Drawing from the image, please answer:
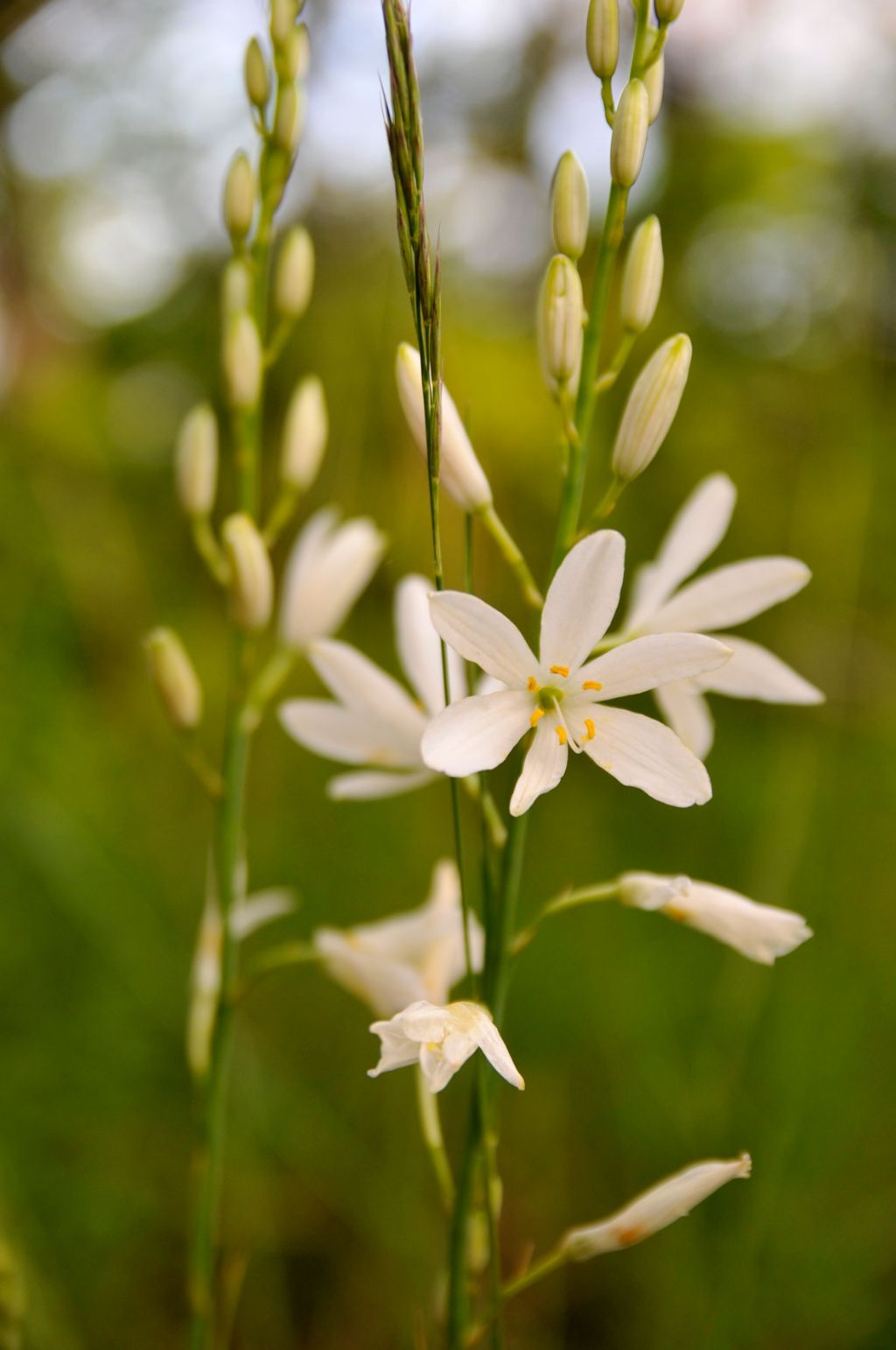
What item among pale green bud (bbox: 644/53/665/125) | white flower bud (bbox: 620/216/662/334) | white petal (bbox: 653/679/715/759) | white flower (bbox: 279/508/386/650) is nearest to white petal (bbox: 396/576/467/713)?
white flower (bbox: 279/508/386/650)

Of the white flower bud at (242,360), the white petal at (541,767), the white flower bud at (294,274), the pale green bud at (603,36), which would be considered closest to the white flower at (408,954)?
the white petal at (541,767)

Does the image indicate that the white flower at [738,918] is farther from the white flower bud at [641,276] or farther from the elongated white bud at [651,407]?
the white flower bud at [641,276]

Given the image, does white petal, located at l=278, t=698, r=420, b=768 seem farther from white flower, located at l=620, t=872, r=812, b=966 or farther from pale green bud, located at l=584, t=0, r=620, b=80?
pale green bud, located at l=584, t=0, r=620, b=80

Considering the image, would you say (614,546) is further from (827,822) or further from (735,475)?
(735,475)

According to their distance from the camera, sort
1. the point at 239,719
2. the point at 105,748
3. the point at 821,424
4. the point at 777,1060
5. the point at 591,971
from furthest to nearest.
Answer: the point at 821,424
the point at 105,748
the point at 591,971
the point at 777,1060
the point at 239,719

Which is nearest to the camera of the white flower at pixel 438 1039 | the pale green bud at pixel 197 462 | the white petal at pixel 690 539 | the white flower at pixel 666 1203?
the white flower at pixel 438 1039

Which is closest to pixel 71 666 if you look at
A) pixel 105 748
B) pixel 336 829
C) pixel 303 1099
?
pixel 105 748
